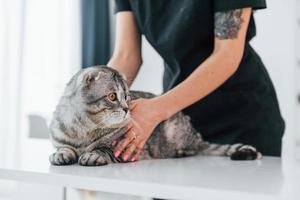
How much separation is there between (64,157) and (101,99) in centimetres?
12

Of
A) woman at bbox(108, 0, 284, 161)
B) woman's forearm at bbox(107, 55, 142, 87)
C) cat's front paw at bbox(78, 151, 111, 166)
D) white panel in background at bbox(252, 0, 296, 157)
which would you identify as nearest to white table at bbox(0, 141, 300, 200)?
cat's front paw at bbox(78, 151, 111, 166)

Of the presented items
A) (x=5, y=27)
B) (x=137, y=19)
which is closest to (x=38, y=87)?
(x=5, y=27)

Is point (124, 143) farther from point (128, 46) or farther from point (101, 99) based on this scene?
point (128, 46)

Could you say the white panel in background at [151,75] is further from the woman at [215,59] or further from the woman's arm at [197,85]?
the woman's arm at [197,85]

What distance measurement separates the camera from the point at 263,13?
2.32 meters

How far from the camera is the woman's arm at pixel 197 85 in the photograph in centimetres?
73

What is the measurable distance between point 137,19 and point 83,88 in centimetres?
40

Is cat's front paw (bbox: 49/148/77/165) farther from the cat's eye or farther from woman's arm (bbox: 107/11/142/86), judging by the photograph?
woman's arm (bbox: 107/11/142/86)

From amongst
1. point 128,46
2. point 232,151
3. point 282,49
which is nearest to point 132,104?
point 232,151

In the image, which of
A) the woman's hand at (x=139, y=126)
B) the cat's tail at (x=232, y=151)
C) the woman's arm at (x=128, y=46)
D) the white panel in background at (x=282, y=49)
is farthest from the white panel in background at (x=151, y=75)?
the woman's hand at (x=139, y=126)

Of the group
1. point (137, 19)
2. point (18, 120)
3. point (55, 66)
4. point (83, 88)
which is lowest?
point (18, 120)

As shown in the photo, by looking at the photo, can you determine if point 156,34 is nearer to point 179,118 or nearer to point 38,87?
point 179,118

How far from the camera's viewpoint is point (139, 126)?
2.41ft

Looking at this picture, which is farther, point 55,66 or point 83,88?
point 55,66
